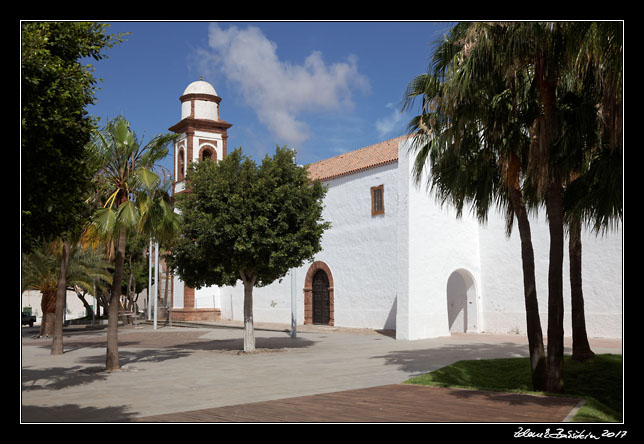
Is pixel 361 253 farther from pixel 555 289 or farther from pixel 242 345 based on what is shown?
pixel 555 289

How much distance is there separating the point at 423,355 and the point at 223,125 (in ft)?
86.0

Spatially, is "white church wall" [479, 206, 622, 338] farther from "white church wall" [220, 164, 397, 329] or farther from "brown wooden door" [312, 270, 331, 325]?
"brown wooden door" [312, 270, 331, 325]

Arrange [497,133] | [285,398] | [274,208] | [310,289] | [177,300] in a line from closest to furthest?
[285,398]
[497,133]
[274,208]
[310,289]
[177,300]

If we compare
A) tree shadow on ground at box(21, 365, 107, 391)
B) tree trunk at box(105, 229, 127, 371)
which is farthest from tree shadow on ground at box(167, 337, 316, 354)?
tree shadow on ground at box(21, 365, 107, 391)

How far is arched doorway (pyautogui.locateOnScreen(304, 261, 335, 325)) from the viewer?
95.9 feet

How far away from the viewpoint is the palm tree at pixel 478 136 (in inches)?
394

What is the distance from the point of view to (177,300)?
38312 mm

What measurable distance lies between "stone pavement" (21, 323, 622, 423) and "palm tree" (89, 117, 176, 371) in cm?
196

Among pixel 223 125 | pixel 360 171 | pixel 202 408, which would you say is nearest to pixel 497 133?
pixel 202 408

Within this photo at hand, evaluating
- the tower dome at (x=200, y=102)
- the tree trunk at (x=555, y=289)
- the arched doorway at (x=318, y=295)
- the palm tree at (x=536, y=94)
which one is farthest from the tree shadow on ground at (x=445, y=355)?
the tower dome at (x=200, y=102)

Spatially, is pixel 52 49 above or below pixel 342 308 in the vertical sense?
above

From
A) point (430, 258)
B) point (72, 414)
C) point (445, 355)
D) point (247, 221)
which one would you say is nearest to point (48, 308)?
point (247, 221)

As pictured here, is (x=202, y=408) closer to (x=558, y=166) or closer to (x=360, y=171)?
(x=558, y=166)

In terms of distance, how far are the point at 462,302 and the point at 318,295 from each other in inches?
287
